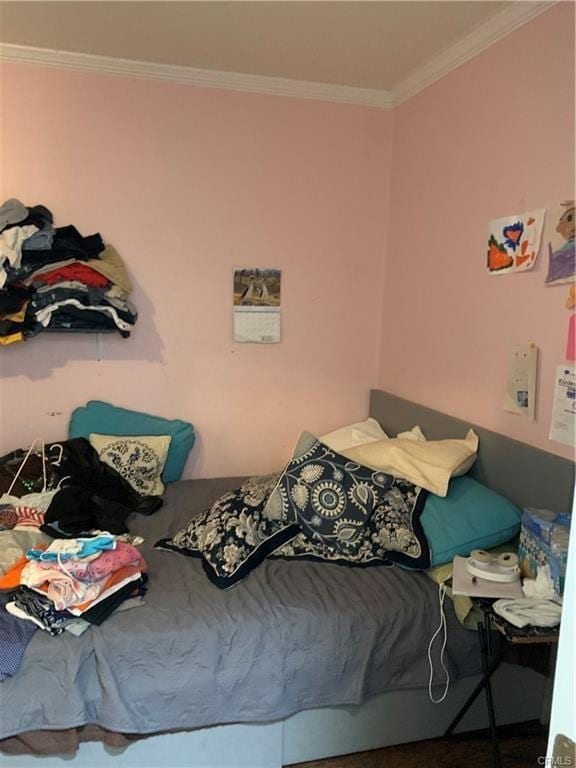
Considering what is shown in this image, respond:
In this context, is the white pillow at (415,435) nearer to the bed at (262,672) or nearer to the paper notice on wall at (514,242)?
the bed at (262,672)

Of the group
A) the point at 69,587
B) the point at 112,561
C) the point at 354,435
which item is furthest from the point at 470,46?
the point at 69,587

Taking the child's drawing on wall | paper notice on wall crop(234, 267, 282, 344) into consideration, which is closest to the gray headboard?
the child's drawing on wall

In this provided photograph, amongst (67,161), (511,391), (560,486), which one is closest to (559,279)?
(511,391)

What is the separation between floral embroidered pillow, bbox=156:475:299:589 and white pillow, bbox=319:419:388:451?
0.71m

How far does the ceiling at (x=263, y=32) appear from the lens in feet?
7.22

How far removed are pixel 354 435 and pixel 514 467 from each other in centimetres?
93

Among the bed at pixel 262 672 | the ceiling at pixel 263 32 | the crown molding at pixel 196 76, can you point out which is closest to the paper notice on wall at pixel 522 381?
the bed at pixel 262 672

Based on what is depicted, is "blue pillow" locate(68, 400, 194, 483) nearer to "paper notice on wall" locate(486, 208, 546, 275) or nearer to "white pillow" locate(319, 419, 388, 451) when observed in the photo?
"white pillow" locate(319, 419, 388, 451)

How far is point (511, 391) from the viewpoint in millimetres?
2207

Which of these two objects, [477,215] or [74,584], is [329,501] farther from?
[477,215]

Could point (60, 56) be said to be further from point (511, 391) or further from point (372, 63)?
point (511, 391)

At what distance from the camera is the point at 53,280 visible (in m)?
2.61

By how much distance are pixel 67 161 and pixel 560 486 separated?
244 centimetres

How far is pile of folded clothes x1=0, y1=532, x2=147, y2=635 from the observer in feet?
5.49
